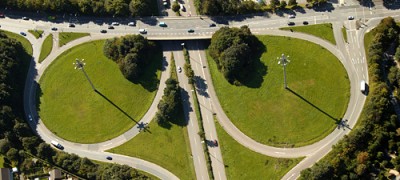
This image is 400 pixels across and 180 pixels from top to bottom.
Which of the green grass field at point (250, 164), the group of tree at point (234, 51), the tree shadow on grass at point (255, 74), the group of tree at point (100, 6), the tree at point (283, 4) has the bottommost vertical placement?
the green grass field at point (250, 164)

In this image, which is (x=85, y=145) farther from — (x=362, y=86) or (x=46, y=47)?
(x=362, y=86)

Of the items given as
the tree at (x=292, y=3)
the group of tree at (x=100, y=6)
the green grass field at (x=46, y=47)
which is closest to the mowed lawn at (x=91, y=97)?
the green grass field at (x=46, y=47)

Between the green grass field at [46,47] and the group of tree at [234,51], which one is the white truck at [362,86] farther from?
the green grass field at [46,47]

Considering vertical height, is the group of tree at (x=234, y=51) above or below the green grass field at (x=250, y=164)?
above

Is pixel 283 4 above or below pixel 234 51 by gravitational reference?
above

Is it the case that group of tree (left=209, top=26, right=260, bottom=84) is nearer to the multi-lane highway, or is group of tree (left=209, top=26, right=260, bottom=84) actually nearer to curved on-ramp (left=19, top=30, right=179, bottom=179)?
the multi-lane highway

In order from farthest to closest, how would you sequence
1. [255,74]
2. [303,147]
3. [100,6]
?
[100,6] < [255,74] < [303,147]

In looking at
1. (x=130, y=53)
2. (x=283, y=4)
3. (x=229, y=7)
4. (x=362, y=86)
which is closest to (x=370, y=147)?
(x=362, y=86)

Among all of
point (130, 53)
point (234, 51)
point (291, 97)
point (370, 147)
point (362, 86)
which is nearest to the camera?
point (370, 147)
